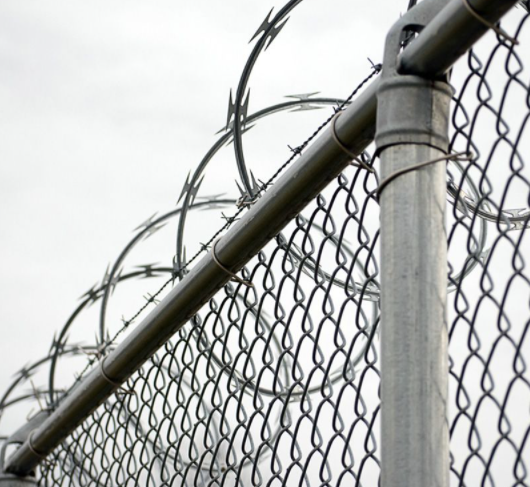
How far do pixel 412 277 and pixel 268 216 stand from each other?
3.02ft

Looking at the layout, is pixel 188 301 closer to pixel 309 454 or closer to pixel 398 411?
pixel 309 454

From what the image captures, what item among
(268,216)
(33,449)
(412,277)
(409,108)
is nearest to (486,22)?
(409,108)

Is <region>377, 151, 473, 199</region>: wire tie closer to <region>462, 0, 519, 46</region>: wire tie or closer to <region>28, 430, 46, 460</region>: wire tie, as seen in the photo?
<region>462, 0, 519, 46</region>: wire tie

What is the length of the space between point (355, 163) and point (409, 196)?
483 mm

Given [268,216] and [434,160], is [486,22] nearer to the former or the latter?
[434,160]

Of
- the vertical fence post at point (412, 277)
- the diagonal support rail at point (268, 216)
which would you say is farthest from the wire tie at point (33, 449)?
the vertical fence post at point (412, 277)

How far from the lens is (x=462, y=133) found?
2760mm

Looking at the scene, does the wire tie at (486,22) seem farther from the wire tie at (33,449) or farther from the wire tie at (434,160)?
the wire tie at (33,449)

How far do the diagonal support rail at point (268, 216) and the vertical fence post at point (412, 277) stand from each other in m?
0.09

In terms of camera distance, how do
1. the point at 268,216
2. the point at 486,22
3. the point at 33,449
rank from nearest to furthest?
the point at 486,22, the point at 268,216, the point at 33,449

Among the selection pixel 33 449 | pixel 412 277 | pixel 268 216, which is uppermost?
pixel 33 449

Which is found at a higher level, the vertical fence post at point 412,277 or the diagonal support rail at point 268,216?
the diagonal support rail at point 268,216

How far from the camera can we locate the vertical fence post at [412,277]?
2.43 m

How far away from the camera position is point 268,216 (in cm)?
339
